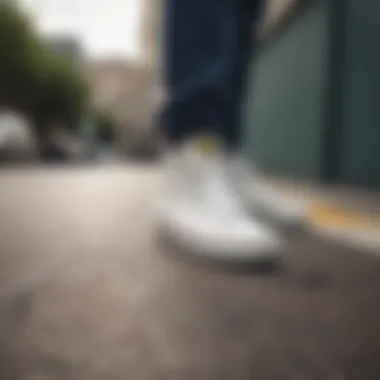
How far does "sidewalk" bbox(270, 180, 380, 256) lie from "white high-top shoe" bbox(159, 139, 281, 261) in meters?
0.09

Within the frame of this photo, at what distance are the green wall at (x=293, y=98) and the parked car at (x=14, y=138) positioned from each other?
3.73 feet

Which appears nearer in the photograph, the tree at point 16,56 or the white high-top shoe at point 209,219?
the white high-top shoe at point 209,219

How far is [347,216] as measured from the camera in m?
0.78

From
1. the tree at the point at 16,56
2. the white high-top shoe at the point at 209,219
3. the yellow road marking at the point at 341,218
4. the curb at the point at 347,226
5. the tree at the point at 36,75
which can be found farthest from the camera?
the tree at the point at 36,75

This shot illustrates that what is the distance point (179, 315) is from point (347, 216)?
0.51m

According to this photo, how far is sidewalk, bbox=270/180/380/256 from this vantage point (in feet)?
1.98

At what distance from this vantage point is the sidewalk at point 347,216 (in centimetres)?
60

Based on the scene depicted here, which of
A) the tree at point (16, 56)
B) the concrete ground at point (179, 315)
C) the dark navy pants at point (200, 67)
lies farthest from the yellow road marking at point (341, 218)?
the tree at point (16, 56)

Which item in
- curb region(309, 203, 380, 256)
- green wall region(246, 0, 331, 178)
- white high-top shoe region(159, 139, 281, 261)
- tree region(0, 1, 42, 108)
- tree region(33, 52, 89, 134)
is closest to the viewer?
white high-top shoe region(159, 139, 281, 261)

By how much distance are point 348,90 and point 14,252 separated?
1161 millimetres

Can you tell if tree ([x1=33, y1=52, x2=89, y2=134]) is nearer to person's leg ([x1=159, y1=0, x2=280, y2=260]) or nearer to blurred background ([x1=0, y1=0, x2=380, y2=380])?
blurred background ([x1=0, y1=0, x2=380, y2=380])

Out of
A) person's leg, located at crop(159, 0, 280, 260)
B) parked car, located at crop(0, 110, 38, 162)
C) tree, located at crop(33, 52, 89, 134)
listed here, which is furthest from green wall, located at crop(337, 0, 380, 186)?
tree, located at crop(33, 52, 89, 134)

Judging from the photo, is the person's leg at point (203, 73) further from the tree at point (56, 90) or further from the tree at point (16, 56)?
the tree at point (56, 90)

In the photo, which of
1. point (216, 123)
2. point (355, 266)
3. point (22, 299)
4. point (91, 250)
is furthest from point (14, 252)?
point (216, 123)
